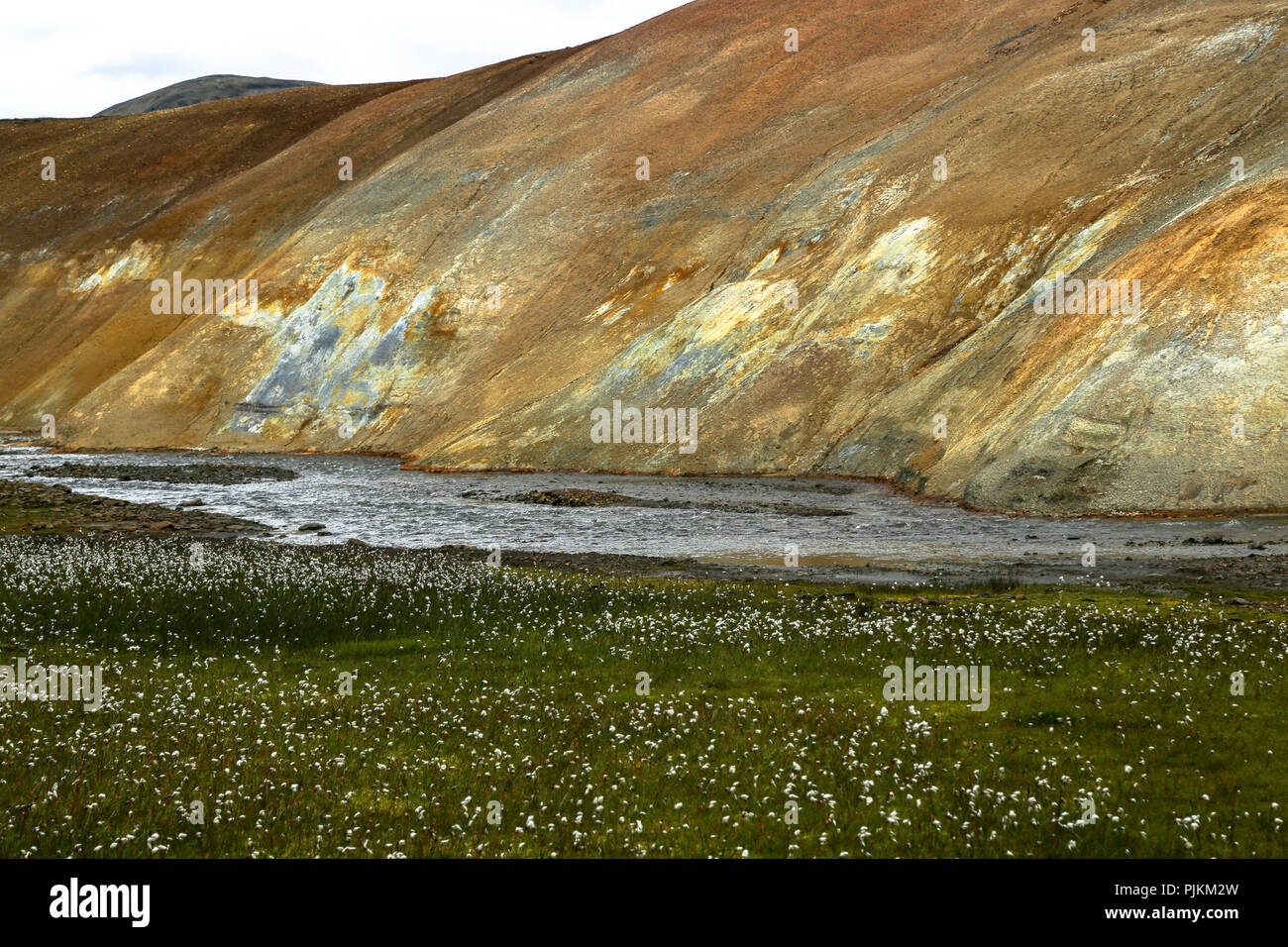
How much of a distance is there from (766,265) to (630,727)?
5844 cm

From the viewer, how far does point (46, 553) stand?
29.4 m

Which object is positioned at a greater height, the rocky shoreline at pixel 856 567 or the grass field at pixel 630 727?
the grass field at pixel 630 727

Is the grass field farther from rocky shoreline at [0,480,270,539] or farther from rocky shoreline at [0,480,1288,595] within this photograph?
rocky shoreline at [0,480,270,539]

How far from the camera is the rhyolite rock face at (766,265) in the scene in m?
43.2

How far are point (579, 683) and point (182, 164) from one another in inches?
5044

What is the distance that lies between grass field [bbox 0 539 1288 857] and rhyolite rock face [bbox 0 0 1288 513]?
22.2m

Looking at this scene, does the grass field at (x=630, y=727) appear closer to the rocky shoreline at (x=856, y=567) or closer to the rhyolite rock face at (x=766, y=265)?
the rocky shoreline at (x=856, y=567)

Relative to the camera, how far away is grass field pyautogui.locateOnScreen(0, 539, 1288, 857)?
9945 millimetres

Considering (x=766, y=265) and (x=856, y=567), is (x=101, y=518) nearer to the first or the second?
(x=856, y=567)

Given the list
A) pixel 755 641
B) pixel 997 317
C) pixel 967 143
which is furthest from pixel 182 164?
pixel 755 641

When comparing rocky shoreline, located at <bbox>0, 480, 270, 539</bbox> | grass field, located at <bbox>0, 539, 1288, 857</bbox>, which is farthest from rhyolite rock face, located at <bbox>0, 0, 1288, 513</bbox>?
grass field, located at <bbox>0, 539, 1288, 857</bbox>

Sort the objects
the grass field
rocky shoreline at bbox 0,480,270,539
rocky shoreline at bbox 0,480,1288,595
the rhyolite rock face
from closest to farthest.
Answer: the grass field, rocky shoreline at bbox 0,480,1288,595, rocky shoreline at bbox 0,480,270,539, the rhyolite rock face

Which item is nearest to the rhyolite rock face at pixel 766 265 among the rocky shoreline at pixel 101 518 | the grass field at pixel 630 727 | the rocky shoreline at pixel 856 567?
the rocky shoreline at pixel 856 567

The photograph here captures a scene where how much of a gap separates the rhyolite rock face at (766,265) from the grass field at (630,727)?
22151 millimetres
